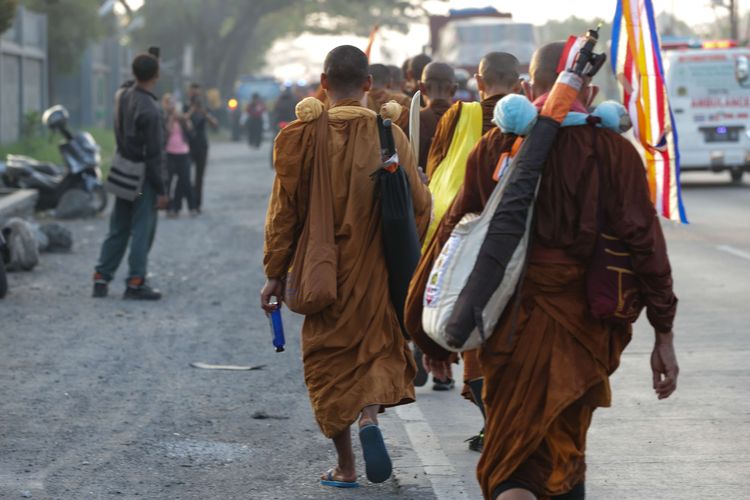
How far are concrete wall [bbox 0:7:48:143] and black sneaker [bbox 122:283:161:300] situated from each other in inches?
630

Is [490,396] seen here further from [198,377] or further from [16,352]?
[16,352]

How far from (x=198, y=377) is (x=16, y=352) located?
137 cm

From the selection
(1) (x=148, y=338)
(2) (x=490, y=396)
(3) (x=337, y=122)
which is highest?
(3) (x=337, y=122)

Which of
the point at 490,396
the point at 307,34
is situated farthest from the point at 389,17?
the point at 490,396

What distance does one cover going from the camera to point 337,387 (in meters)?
5.56

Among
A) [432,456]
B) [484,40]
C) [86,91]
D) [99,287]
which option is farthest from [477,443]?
[86,91]

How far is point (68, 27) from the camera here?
36781 millimetres

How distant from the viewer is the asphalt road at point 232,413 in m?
5.80

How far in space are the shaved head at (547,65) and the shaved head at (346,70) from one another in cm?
132

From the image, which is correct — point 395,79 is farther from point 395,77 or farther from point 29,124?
point 29,124

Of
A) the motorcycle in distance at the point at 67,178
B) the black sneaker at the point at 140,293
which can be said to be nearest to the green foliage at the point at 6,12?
the motorcycle in distance at the point at 67,178

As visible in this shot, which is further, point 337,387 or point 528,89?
point 337,387

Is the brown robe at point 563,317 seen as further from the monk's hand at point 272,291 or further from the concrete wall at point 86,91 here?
the concrete wall at point 86,91

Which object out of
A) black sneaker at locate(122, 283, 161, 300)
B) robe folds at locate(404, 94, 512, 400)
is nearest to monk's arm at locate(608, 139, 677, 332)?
robe folds at locate(404, 94, 512, 400)
